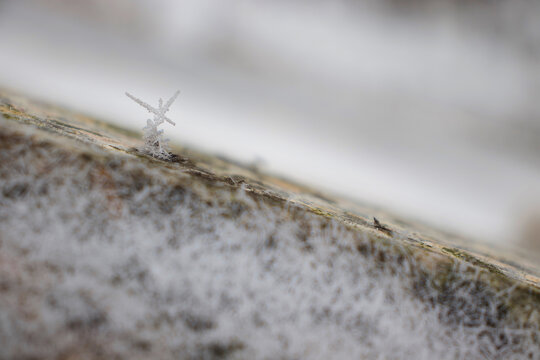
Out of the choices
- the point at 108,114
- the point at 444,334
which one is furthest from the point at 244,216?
the point at 108,114

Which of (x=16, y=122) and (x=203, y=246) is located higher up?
(x=16, y=122)

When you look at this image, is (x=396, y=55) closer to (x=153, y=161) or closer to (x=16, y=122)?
(x=153, y=161)

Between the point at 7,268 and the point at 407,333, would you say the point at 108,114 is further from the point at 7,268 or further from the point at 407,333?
the point at 407,333

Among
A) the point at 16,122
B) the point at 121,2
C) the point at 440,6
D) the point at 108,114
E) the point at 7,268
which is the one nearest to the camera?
the point at 7,268

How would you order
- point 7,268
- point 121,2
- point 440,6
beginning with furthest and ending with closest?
point 440,6
point 121,2
point 7,268

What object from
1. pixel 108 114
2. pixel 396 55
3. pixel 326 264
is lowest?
pixel 326 264

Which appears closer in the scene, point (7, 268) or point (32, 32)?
point (7, 268)

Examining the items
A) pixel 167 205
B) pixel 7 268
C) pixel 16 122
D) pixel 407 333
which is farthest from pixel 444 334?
pixel 16 122
